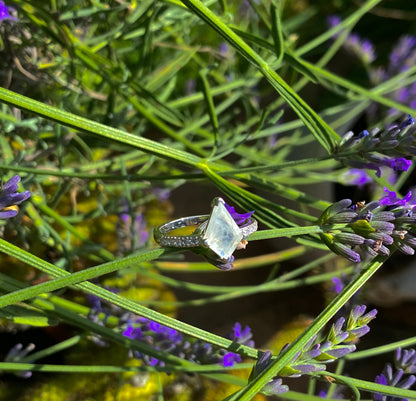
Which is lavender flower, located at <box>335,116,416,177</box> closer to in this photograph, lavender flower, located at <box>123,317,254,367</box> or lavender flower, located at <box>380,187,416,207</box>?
lavender flower, located at <box>380,187,416,207</box>

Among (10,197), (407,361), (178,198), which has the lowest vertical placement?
(178,198)

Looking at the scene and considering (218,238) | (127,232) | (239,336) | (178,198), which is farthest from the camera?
(178,198)

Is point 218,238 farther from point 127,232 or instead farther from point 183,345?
point 127,232

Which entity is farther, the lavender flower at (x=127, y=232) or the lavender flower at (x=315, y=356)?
the lavender flower at (x=127, y=232)

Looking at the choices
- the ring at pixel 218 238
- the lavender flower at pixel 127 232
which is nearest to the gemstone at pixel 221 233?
the ring at pixel 218 238

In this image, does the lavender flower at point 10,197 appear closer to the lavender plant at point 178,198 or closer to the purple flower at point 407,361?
the lavender plant at point 178,198

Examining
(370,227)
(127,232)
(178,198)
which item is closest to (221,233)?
(370,227)

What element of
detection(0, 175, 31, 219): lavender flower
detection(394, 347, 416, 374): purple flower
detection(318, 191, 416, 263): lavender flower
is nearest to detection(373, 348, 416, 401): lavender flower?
detection(394, 347, 416, 374): purple flower
